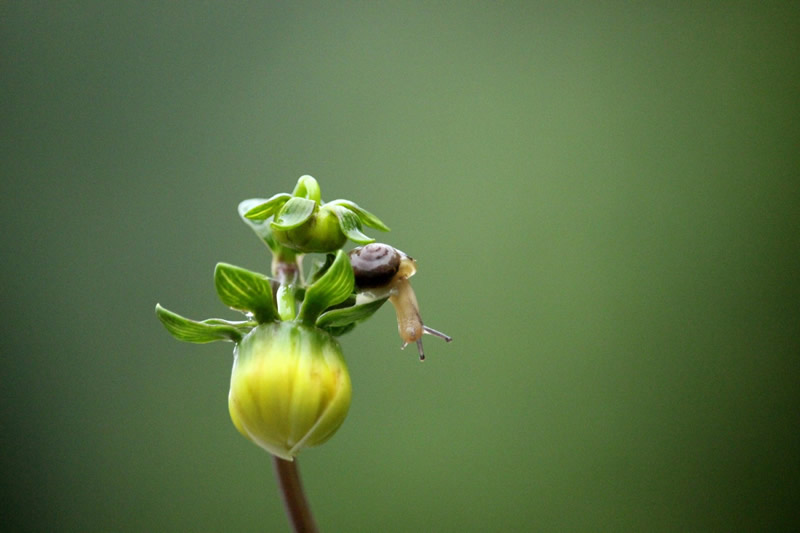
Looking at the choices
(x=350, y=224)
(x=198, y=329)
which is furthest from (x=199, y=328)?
(x=350, y=224)

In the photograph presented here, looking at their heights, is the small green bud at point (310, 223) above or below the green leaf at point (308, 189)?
below

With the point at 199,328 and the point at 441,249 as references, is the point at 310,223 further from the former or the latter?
the point at 441,249

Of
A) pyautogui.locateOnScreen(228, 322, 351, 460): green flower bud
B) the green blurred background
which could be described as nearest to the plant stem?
pyautogui.locateOnScreen(228, 322, 351, 460): green flower bud

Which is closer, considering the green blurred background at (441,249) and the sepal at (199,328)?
the sepal at (199,328)

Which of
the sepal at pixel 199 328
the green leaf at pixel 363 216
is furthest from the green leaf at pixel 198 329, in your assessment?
the green leaf at pixel 363 216

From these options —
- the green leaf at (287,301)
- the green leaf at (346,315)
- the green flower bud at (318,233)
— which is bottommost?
the green leaf at (346,315)

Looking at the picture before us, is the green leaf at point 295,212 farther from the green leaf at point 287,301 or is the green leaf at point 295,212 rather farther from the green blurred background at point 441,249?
the green blurred background at point 441,249

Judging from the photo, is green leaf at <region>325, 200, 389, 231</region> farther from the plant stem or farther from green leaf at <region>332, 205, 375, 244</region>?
the plant stem
